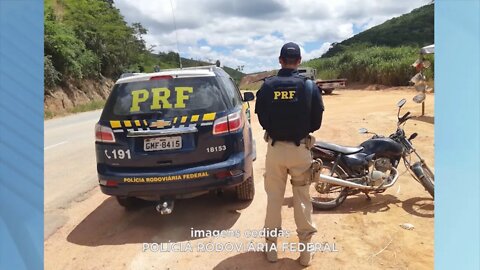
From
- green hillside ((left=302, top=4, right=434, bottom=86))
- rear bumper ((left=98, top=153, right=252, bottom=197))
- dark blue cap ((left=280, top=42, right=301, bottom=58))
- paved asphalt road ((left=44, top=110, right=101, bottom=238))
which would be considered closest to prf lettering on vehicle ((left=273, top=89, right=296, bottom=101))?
dark blue cap ((left=280, top=42, right=301, bottom=58))

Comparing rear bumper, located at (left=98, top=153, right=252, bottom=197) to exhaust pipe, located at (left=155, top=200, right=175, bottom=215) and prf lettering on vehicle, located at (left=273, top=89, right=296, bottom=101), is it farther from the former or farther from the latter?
prf lettering on vehicle, located at (left=273, top=89, right=296, bottom=101)

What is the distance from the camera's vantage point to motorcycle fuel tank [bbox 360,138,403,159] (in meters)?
4.12

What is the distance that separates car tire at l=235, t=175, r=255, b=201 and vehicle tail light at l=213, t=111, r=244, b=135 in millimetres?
697

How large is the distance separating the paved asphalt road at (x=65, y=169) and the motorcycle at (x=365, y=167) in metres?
2.71

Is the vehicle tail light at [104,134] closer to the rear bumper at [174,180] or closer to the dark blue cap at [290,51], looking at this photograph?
the rear bumper at [174,180]

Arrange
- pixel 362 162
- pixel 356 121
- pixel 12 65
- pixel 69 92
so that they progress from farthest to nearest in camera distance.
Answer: pixel 69 92 < pixel 356 121 < pixel 362 162 < pixel 12 65

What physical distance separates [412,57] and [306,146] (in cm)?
1792

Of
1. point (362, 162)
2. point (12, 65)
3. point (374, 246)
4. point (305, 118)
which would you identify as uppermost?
point (12, 65)

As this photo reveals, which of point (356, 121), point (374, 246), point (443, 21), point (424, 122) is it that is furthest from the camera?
point (356, 121)

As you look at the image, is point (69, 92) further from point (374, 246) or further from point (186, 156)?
point (374, 246)

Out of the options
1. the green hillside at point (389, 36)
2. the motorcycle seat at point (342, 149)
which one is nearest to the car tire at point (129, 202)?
the motorcycle seat at point (342, 149)

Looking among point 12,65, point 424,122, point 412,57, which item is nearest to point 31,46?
point 12,65

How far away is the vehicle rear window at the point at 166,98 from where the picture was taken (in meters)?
3.51

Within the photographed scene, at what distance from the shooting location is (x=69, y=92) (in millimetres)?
11234
